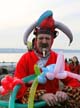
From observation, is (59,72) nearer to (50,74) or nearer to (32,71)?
(50,74)

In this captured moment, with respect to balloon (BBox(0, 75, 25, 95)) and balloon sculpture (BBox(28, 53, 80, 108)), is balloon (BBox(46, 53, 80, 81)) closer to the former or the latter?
balloon sculpture (BBox(28, 53, 80, 108))

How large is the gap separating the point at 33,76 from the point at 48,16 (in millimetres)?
590

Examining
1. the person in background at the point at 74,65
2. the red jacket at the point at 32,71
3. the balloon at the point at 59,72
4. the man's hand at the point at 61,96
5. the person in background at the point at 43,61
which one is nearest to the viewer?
the balloon at the point at 59,72

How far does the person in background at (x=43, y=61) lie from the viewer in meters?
3.76

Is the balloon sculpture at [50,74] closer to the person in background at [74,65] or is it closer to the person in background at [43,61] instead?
the person in background at [43,61]

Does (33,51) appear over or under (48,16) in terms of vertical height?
under

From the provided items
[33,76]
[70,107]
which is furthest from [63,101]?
[33,76]

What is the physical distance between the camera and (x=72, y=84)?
386 centimetres

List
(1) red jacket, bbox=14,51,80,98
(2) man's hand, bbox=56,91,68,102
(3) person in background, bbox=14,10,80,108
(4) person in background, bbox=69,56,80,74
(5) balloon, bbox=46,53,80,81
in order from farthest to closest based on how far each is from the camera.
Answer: (4) person in background, bbox=69,56,80,74 < (1) red jacket, bbox=14,51,80,98 < (3) person in background, bbox=14,10,80,108 < (2) man's hand, bbox=56,91,68,102 < (5) balloon, bbox=46,53,80,81

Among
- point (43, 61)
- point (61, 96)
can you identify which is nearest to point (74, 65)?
point (43, 61)

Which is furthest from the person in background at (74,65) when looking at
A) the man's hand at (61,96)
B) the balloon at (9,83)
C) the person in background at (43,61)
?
the balloon at (9,83)

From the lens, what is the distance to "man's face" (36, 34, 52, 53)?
12.7ft

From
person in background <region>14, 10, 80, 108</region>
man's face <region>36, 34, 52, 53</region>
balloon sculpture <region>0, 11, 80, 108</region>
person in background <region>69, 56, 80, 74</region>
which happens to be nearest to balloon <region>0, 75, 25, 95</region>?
balloon sculpture <region>0, 11, 80, 108</region>

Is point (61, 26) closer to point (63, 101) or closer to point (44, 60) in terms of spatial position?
point (44, 60)
